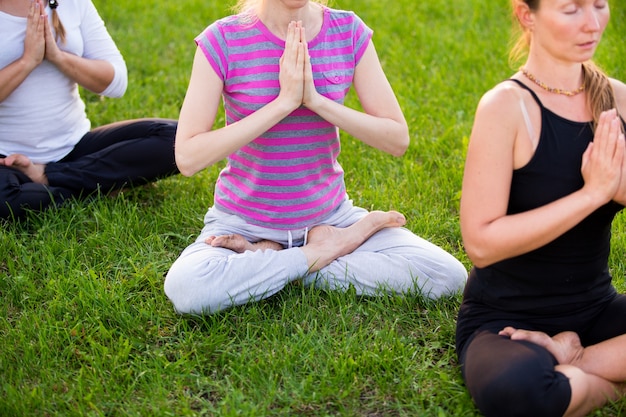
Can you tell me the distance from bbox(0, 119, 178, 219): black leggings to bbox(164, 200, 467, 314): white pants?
76cm

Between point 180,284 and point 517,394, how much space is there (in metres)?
1.26

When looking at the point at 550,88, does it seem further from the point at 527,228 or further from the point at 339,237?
the point at 339,237

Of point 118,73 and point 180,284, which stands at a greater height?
point 118,73

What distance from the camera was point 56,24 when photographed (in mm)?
3887

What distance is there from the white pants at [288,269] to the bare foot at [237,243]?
2 cm

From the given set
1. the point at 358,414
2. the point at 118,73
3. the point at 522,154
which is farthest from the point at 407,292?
the point at 118,73

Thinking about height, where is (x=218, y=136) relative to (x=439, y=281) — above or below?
above

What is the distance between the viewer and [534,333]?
2.59m

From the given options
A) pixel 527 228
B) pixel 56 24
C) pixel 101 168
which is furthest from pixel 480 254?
pixel 56 24

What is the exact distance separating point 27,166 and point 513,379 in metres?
2.47

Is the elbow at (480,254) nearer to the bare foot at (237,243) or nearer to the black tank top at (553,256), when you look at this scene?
the black tank top at (553,256)

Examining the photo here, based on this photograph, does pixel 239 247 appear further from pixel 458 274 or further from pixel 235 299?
pixel 458 274

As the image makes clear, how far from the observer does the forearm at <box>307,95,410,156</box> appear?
3053mm

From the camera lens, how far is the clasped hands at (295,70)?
296 centimetres
